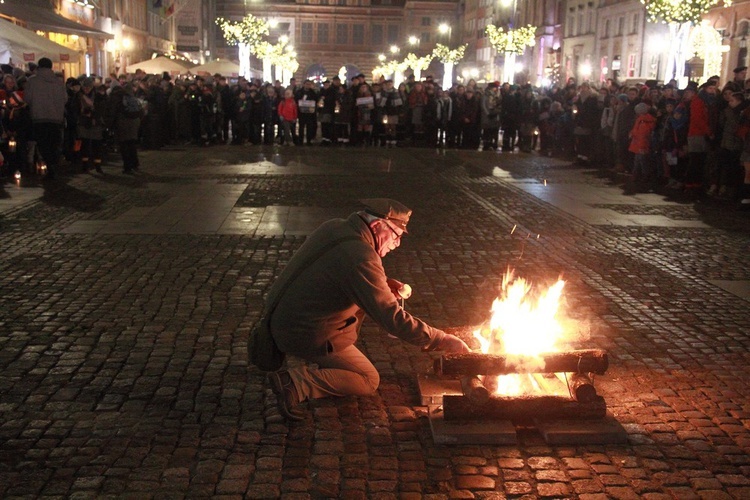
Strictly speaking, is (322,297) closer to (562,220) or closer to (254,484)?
(254,484)

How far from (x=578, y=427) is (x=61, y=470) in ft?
9.07

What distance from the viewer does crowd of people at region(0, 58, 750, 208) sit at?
15422 mm

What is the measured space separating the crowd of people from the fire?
29.2 feet

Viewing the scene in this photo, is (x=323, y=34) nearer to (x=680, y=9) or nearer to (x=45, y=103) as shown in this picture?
(x=680, y=9)

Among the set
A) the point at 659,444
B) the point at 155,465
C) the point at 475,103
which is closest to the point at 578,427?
the point at 659,444

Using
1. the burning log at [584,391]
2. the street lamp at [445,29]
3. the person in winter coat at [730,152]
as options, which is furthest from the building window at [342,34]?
the burning log at [584,391]

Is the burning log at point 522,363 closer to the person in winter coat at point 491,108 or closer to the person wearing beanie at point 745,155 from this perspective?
the person wearing beanie at point 745,155

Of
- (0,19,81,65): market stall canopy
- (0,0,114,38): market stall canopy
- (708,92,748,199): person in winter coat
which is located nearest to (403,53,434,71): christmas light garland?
(0,0,114,38): market stall canopy

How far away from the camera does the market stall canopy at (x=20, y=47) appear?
18781mm

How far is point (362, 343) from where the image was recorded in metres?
6.82

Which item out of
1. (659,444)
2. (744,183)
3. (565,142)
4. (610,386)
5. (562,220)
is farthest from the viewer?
(565,142)

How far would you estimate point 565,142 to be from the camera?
76.5ft

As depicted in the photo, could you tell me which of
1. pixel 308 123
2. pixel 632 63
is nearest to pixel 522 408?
pixel 308 123

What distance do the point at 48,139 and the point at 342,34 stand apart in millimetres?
99216
